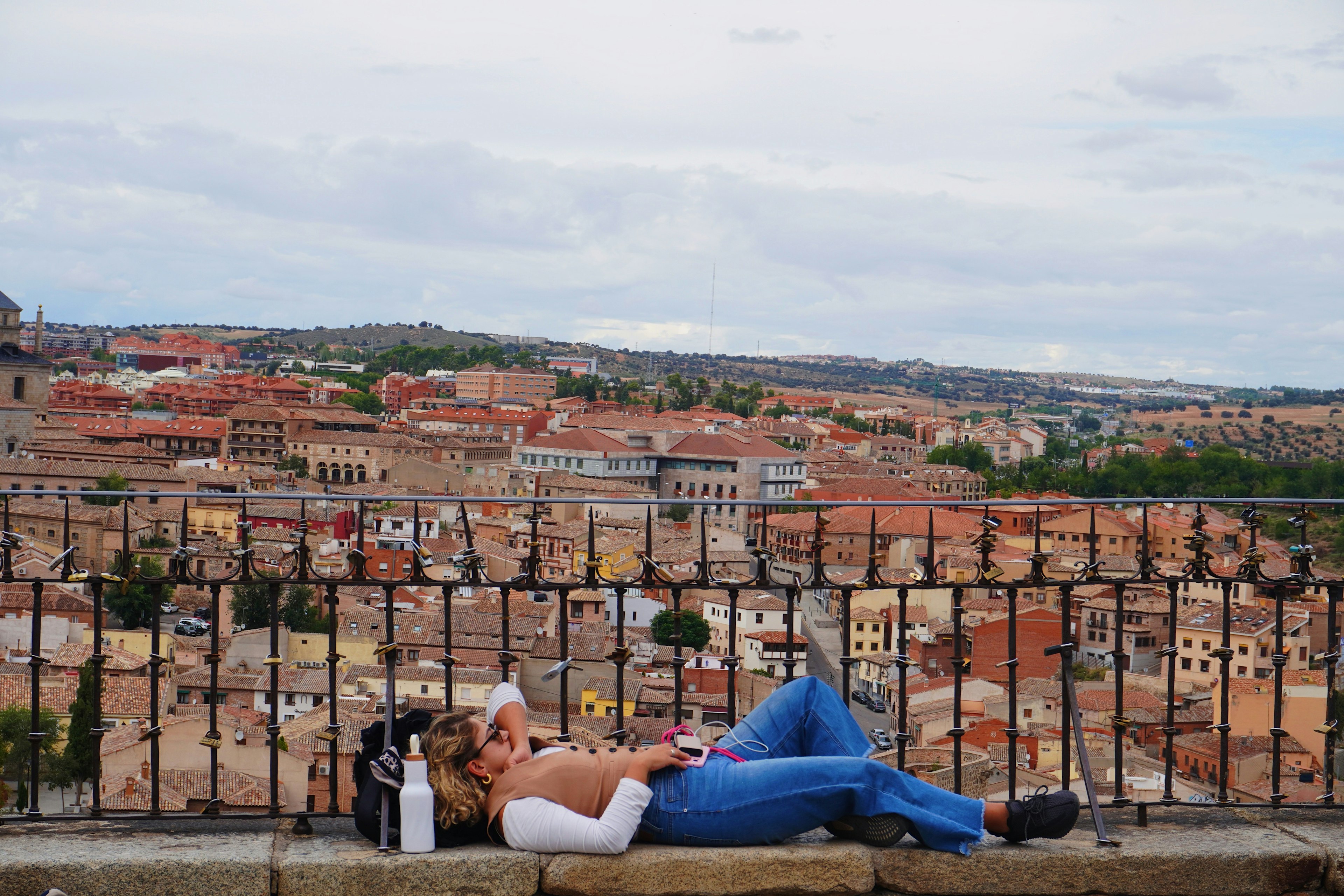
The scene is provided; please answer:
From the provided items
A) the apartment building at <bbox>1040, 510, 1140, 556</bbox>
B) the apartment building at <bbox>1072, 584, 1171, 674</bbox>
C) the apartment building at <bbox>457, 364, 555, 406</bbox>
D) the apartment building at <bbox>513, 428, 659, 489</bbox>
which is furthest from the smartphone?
the apartment building at <bbox>457, 364, 555, 406</bbox>

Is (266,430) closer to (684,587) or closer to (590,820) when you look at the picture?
(684,587)

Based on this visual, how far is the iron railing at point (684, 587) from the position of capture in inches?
96.2

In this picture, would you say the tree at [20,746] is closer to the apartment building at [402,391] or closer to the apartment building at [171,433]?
the apartment building at [171,433]

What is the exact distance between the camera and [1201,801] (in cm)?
287

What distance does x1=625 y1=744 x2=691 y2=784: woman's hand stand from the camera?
2.32 m

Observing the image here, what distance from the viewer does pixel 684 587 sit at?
257 centimetres

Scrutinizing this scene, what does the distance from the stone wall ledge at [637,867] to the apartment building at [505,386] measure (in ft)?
317

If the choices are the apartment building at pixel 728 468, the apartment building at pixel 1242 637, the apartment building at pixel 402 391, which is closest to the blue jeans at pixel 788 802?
the apartment building at pixel 1242 637

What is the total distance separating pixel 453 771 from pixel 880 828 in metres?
0.79

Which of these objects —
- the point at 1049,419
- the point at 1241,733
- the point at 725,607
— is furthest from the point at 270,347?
the point at 1241,733

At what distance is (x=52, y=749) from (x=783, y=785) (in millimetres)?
11776

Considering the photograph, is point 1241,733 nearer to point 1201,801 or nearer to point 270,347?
point 1201,801

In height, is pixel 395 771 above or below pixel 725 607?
above

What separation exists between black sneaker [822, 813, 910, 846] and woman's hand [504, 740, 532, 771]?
57cm
